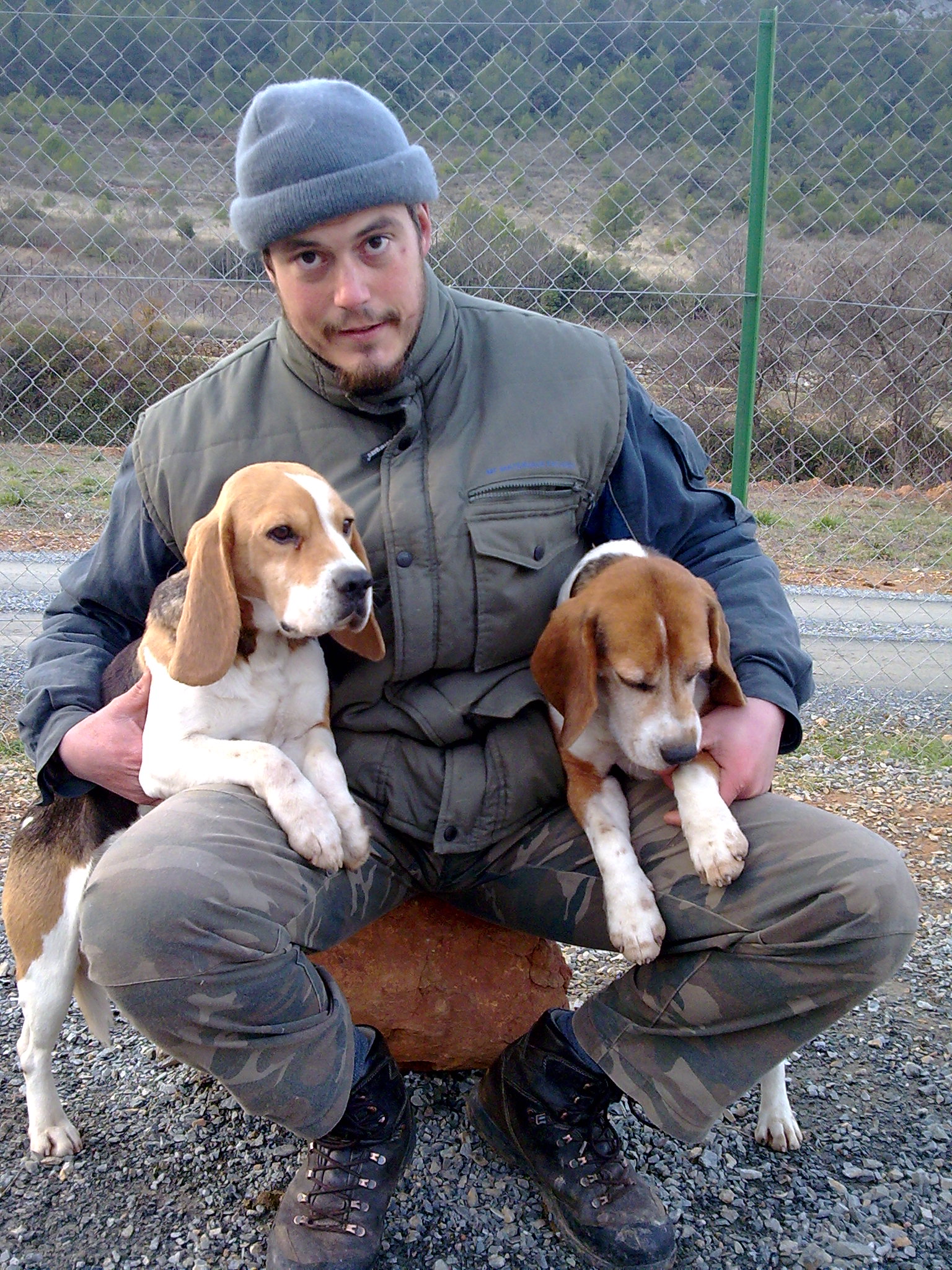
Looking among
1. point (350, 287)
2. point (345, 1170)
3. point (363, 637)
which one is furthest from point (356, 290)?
point (345, 1170)

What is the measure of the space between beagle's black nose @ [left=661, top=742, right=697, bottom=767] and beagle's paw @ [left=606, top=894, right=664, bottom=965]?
32 cm

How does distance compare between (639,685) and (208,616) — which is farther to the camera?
(639,685)

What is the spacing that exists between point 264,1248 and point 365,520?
1.71 m

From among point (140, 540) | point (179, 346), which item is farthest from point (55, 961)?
point (179, 346)

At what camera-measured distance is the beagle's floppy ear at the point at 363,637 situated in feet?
8.84

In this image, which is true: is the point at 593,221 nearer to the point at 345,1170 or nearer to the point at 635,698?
the point at 635,698

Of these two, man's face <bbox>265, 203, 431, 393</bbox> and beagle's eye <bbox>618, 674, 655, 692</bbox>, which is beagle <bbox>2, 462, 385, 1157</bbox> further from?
beagle's eye <bbox>618, 674, 655, 692</bbox>

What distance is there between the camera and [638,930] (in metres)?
2.47

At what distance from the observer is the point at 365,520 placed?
276cm

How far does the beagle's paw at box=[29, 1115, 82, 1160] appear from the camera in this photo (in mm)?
2789

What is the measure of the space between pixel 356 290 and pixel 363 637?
0.84m

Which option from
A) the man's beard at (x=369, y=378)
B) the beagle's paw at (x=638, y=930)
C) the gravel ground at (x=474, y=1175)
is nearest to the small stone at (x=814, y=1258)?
the gravel ground at (x=474, y=1175)

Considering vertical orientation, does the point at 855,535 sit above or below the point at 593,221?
below

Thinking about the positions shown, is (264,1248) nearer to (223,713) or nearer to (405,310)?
(223,713)
